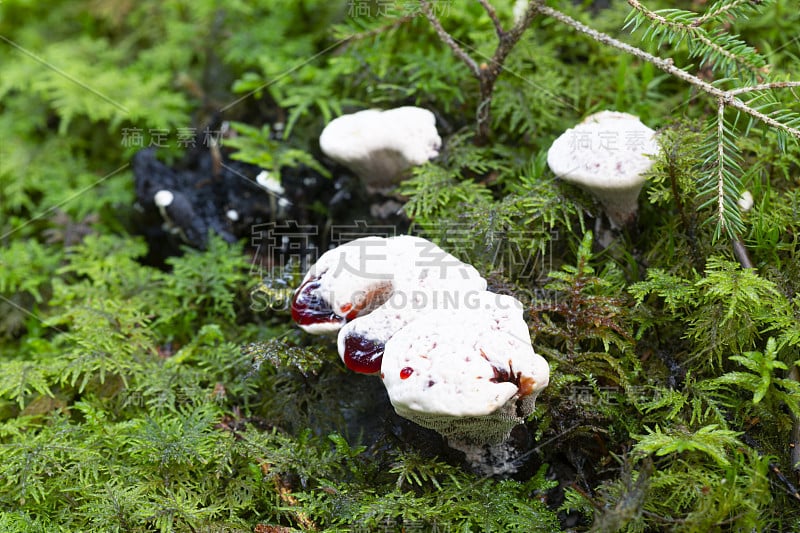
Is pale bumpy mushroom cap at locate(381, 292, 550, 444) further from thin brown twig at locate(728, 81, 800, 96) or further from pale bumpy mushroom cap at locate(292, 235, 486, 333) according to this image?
thin brown twig at locate(728, 81, 800, 96)

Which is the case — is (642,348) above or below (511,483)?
above

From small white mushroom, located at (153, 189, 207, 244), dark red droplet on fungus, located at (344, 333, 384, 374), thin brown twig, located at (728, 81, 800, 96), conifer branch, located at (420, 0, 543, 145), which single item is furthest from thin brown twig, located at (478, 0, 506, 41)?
small white mushroom, located at (153, 189, 207, 244)

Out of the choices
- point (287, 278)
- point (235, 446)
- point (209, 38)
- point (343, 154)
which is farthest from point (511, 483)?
point (209, 38)

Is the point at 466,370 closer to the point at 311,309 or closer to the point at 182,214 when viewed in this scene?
the point at 311,309

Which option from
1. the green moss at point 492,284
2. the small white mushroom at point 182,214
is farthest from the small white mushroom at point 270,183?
the small white mushroom at point 182,214

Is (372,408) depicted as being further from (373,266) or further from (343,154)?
(343,154)

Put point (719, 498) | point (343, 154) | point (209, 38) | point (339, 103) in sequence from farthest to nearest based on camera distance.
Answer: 1. point (209, 38)
2. point (339, 103)
3. point (343, 154)
4. point (719, 498)
